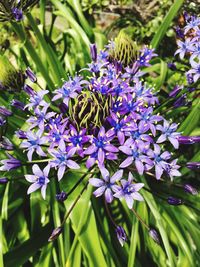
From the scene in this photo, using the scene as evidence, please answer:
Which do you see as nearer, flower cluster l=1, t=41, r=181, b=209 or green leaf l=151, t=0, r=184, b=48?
flower cluster l=1, t=41, r=181, b=209

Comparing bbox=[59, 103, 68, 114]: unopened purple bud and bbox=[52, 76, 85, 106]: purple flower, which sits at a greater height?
bbox=[52, 76, 85, 106]: purple flower

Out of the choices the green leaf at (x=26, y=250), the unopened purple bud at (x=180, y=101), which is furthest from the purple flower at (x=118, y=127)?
the green leaf at (x=26, y=250)

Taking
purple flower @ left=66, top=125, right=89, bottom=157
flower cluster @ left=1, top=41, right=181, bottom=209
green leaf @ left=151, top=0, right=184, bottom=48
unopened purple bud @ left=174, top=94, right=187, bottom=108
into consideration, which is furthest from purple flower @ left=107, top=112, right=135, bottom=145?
green leaf @ left=151, top=0, right=184, bottom=48

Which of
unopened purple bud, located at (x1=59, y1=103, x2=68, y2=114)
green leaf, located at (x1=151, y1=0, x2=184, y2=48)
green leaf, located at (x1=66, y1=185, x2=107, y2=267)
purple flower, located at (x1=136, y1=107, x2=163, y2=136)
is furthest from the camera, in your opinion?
green leaf, located at (x1=151, y1=0, x2=184, y2=48)

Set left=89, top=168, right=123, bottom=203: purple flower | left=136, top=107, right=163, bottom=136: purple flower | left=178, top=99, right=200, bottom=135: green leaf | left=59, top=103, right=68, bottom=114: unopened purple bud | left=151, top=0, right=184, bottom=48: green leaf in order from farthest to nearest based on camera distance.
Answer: left=151, top=0, right=184, bottom=48: green leaf
left=178, top=99, right=200, bottom=135: green leaf
left=59, top=103, right=68, bottom=114: unopened purple bud
left=136, top=107, right=163, bottom=136: purple flower
left=89, top=168, right=123, bottom=203: purple flower

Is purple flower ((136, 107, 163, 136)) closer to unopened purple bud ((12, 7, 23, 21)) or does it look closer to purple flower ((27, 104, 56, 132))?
purple flower ((27, 104, 56, 132))

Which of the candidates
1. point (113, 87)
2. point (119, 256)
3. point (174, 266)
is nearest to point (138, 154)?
point (113, 87)

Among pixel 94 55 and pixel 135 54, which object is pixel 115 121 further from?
pixel 135 54
